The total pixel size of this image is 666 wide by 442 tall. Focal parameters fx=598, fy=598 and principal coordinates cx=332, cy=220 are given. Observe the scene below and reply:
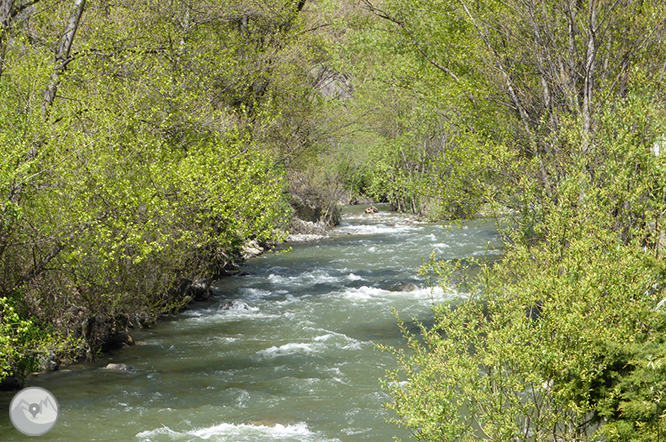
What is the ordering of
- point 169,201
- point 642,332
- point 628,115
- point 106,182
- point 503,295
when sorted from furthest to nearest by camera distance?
point 169,201
point 106,182
point 628,115
point 503,295
point 642,332

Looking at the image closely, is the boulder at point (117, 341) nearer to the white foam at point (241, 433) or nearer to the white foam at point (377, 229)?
the white foam at point (241, 433)

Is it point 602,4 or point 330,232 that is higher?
point 602,4

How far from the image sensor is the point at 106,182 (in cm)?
1285

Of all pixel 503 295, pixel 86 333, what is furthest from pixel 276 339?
pixel 503 295

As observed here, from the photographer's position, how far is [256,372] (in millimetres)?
14414

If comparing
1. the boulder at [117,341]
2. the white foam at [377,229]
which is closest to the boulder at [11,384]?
the boulder at [117,341]

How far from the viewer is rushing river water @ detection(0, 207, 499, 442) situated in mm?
11102

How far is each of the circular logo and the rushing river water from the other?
0.17 metres

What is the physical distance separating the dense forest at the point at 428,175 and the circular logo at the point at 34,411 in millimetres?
687

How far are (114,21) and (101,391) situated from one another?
10.8 meters

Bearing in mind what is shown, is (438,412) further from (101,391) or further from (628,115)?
(101,391)

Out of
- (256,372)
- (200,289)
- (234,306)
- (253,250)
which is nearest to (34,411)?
(256,372)

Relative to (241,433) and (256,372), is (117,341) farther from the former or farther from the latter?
(241,433)

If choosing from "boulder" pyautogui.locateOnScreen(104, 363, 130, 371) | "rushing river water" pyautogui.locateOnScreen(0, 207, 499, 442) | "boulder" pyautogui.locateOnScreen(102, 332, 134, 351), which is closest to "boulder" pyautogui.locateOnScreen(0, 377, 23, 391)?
"rushing river water" pyautogui.locateOnScreen(0, 207, 499, 442)
